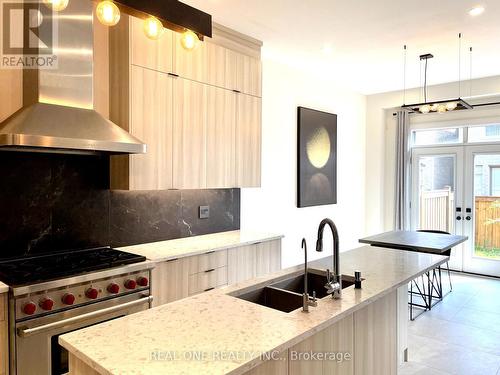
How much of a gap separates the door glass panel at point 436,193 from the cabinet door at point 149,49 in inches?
202

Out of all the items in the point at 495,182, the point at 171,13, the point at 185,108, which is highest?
the point at 171,13

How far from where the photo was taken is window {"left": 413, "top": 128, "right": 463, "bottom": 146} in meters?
6.04

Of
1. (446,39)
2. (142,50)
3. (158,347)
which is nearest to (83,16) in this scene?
(142,50)

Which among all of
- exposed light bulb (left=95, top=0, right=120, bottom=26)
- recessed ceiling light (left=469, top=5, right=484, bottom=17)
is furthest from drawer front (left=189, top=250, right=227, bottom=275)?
recessed ceiling light (left=469, top=5, right=484, bottom=17)

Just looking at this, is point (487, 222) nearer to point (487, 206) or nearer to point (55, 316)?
point (487, 206)

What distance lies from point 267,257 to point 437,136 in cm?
436

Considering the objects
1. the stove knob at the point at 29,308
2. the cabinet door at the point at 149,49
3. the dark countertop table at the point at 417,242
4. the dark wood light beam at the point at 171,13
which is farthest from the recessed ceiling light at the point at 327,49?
the stove knob at the point at 29,308

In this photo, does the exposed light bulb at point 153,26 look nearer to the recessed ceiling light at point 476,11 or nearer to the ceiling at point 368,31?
the ceiling at point 368,31

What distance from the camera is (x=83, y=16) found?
254 cm

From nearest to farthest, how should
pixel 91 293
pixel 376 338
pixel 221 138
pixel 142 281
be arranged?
pixel 376 338
pixel 91 293
pixel 142 281
pixel 221 138

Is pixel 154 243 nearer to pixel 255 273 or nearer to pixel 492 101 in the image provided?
pixel 255 273

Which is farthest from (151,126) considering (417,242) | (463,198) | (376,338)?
(463,198)

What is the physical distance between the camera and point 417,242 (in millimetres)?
3830

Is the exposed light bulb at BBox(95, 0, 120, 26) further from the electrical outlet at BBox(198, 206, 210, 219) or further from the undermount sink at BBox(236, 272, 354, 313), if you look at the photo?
the electrical outlet at BBox(198, 206, 210, 219)
